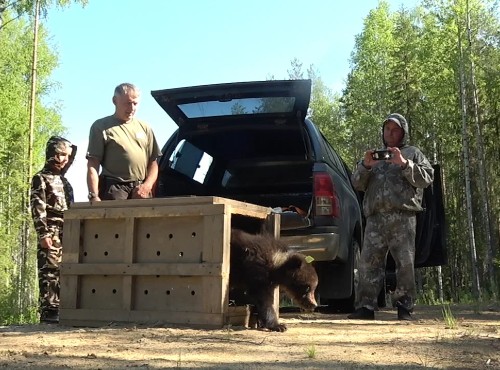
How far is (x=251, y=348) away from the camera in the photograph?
387cm

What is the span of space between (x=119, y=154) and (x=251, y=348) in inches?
109

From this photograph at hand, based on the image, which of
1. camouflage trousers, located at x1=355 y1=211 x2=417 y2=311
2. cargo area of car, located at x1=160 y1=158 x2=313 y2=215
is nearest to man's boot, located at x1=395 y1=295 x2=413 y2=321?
camouflage trousers, located at x1=355 y1=211 x2=417 y2=311

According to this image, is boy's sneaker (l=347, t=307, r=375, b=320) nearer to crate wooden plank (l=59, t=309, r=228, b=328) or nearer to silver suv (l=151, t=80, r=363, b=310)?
silver suv (l=151, t=80, r=363, b=310)

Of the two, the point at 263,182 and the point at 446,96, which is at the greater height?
the point at 446,96

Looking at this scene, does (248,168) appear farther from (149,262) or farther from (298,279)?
(149,262)

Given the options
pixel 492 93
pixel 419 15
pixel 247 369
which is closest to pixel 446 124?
pixel 492 93

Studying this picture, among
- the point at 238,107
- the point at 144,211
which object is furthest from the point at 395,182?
the point at 144,211

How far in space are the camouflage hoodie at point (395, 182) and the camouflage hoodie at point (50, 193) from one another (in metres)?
3.30

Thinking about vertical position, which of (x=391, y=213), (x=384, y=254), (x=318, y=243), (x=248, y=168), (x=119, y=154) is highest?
(x=248, y=168)

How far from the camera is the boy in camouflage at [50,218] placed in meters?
6.15

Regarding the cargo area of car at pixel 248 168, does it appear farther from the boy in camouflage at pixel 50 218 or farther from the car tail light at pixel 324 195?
the boy in camouflage at pixel 50 218

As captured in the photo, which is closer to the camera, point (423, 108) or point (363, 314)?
point (363, 314)

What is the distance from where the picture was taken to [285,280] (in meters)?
5.25

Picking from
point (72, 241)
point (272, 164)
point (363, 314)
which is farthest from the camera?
point (272, 164)
